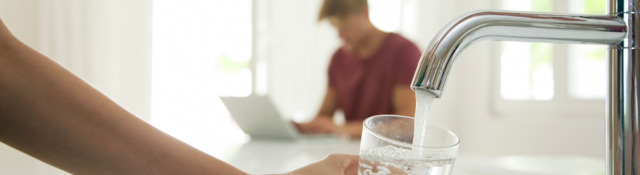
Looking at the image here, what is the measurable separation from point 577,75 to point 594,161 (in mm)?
1841

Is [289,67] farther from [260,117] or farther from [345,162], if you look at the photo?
[345,162]

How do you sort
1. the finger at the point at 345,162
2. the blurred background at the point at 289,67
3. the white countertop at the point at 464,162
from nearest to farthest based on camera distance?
the finger at the point at 345,162 < the white countertop at the point at 464,162 < the blurred background at the point at 289,67

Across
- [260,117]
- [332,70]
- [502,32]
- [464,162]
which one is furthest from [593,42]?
[332,70]

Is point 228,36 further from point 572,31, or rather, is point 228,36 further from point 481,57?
point 572,31

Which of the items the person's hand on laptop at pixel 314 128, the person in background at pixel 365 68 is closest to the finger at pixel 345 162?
the person's hand on laptop at pixel 314 128

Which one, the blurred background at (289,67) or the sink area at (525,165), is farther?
the blurred background at (289,67)

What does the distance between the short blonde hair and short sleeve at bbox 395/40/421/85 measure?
31 centimetres

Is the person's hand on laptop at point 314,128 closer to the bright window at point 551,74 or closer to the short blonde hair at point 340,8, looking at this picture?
the short blonde hair at point 340,8

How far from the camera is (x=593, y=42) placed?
366 millimetres

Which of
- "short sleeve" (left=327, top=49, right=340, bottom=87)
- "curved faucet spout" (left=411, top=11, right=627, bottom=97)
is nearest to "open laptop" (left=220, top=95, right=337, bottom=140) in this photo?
"curved faucet spout" (left=411, top=11, right=627, bottom=97)

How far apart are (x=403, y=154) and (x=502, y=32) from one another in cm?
13

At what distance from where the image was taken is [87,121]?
0.37 m

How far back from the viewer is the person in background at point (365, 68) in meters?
1.94

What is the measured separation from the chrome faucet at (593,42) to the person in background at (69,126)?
0.85 feet
